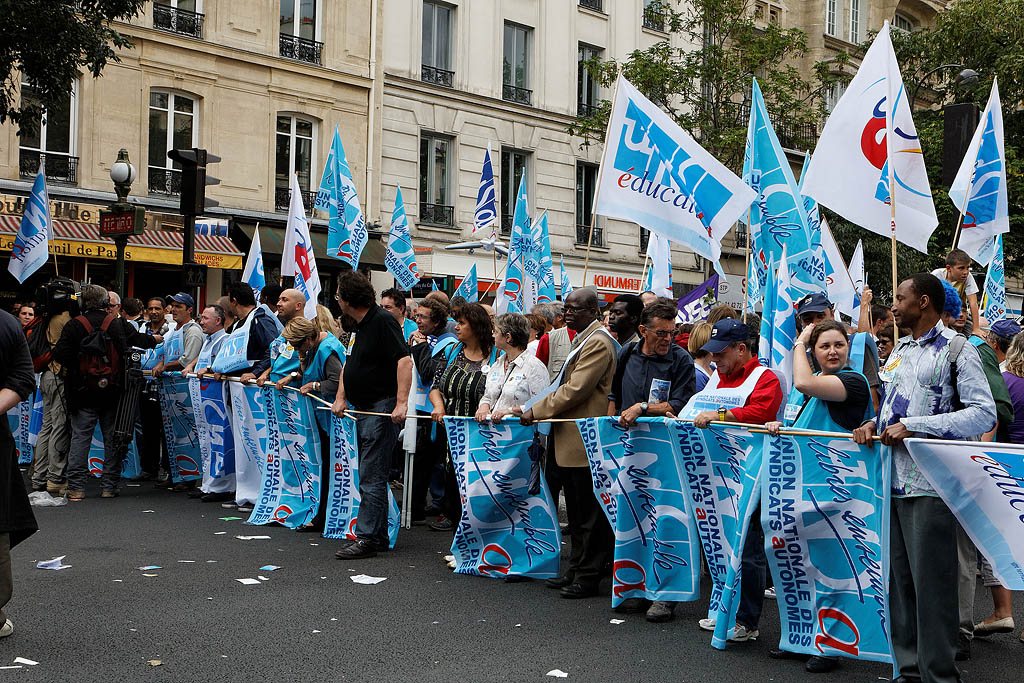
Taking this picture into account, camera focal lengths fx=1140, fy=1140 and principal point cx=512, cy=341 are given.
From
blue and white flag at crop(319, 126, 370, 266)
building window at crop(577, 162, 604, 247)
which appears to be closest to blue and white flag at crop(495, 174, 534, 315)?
blue and white flag at crop(319, 126, 370, 266)

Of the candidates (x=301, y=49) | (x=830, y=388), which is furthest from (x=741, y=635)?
(x=301, y=49)

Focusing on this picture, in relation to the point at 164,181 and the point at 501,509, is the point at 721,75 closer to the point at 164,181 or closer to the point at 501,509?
the point at 164,181

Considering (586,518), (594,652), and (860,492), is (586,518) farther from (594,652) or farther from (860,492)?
(860,492)

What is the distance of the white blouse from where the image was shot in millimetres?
7840

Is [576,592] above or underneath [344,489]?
underneath

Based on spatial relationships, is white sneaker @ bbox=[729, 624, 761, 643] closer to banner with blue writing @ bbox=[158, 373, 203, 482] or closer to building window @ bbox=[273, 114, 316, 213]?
banner with blue writing @ bbox=[158, 373, 203, 482]

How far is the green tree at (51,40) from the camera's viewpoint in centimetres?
1529

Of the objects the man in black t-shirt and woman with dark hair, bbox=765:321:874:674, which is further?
the man in black t-shirt

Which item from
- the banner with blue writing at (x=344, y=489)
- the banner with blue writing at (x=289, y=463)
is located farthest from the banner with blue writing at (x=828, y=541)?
the banner with blue writing at (x=289, y=463)

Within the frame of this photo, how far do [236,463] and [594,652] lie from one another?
557cm

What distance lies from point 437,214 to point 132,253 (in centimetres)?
927

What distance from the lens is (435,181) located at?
2970cm

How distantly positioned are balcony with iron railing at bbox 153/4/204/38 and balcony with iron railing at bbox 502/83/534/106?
30.0 feet

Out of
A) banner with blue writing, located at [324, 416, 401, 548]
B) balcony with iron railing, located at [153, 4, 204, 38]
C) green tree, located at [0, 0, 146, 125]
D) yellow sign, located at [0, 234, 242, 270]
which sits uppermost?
balcony with iron railing, located at [153, 4, 204, 38]
